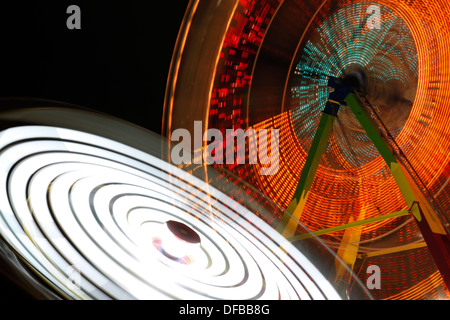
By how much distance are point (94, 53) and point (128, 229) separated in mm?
1289

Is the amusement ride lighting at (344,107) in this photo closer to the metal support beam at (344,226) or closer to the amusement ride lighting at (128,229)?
the metal support beam at (344,226)

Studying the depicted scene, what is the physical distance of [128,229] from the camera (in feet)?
3.34

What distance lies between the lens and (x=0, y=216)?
0.75 metres

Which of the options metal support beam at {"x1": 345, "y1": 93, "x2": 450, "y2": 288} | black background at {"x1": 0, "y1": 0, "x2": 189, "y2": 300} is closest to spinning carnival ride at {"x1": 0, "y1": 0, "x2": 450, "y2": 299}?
metal support beam at {"x1": 345, "y1": 93, "x2": 450, "y2": 288}

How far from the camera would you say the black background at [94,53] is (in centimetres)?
189

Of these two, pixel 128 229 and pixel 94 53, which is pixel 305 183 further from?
pixel 94 53

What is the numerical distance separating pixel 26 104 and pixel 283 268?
85 cm

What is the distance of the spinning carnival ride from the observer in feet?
3.07

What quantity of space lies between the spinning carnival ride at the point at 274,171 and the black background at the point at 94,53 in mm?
728

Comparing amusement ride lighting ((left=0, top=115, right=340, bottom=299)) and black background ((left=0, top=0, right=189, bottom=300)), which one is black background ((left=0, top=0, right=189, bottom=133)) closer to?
black background ((left=0, top=0, right=189, bottom=300))

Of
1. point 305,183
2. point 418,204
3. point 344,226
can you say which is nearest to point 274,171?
point 305,183
